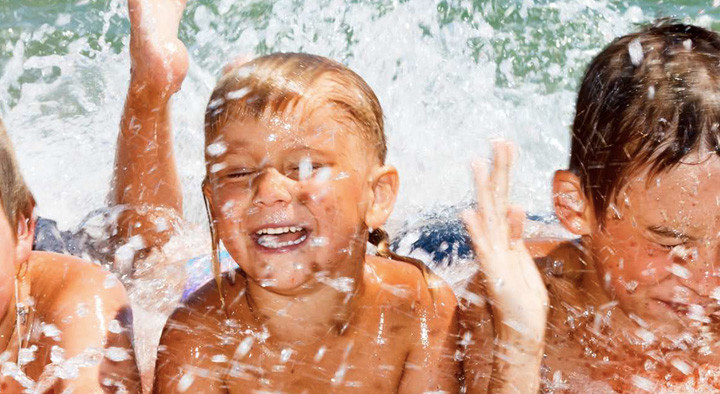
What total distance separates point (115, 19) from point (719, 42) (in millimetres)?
3298

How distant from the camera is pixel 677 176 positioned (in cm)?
238

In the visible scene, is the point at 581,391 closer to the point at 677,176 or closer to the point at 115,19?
the point at 677,176

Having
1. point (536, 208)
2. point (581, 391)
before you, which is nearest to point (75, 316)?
point (581, 391)

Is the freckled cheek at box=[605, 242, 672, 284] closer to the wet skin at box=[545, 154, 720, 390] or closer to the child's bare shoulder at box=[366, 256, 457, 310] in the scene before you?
the wet skin at box=[545, 154, 720, 390]

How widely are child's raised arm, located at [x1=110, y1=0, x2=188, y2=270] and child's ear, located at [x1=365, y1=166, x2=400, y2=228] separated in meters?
0.94

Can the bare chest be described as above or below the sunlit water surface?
below

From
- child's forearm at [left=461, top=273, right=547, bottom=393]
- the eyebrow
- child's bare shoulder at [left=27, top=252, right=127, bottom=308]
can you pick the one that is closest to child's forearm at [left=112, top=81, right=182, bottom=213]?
child's bare shoulder at [left=27, top=252, right=127, bottom=308]

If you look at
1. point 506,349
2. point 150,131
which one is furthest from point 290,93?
point 150,131

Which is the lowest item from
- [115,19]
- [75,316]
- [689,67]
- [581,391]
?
[581,391]

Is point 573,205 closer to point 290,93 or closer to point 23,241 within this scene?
point 290,93

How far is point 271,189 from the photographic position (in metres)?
2.36

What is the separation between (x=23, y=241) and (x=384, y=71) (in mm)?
2420

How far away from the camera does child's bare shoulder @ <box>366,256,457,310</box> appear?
2.71 meters

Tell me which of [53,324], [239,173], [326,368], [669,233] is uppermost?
[239,173]
